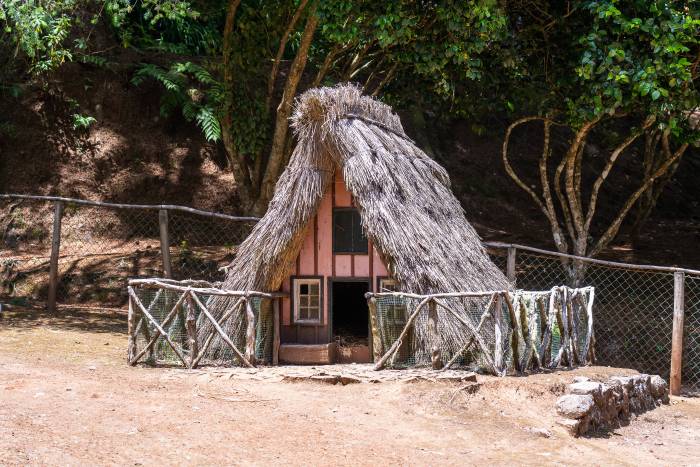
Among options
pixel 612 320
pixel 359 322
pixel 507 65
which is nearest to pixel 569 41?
pixel 507 65

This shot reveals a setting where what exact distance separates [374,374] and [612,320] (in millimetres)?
6103

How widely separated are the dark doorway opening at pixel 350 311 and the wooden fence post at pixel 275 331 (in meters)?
1.42

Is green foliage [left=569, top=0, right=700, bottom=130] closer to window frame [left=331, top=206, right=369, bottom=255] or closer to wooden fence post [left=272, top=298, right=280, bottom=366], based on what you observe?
window frame [left=331, top=206, right=369, bottom=255]

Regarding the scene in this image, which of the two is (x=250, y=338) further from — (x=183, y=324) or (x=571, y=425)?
(x=571, y=425)

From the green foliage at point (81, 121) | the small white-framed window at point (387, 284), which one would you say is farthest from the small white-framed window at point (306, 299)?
the green foliage at point (81, 121)

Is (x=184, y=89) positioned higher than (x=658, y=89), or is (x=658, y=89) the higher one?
(x=184, y=89)

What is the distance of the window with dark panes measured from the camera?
9.99 m

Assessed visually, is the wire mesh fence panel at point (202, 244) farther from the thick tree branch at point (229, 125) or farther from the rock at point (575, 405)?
the rock at point (575, 405)

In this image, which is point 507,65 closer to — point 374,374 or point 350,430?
point 374,374

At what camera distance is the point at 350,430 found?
721cm

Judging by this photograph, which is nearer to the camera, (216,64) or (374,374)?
(374,374)

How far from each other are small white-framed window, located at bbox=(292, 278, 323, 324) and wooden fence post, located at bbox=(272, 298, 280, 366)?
0.89ft

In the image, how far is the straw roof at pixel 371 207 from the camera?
9.14 m

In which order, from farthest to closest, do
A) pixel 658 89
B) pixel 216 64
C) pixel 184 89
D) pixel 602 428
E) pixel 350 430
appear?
pixel 184 89 < pixel 216 64 < pixel 658 89 < pixel 602 428 < pixel 350 430
